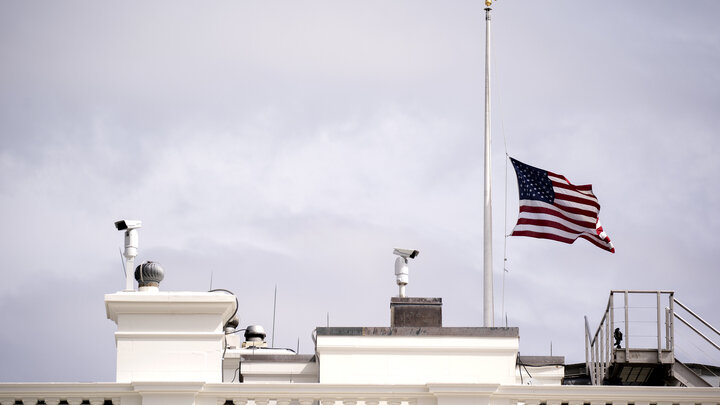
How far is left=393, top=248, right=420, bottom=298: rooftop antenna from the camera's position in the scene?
2569cm

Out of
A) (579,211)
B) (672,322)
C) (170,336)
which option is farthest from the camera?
(579,211)

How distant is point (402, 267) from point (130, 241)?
4.78 metres

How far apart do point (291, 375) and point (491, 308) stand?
13.0 feet

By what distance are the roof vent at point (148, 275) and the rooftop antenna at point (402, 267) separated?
14.0 ft

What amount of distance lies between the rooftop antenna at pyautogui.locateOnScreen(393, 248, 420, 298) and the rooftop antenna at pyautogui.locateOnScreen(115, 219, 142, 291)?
4483 mm

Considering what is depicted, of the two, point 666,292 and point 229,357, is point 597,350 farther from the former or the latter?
point 229,357

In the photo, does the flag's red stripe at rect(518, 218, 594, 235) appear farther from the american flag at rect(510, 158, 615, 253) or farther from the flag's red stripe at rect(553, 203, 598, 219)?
the flag's red stripe at rect(553, 203, 598, 219)

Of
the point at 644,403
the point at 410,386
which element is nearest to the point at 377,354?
the point at 410,386

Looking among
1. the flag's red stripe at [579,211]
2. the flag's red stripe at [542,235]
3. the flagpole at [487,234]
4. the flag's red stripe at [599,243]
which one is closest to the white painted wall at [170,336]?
the flagpole at [487,234]

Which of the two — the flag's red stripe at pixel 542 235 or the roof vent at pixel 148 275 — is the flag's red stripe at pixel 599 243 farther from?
the roof vent at pixel 148 275

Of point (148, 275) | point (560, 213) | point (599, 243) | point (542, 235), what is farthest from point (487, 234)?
point (148, 275)

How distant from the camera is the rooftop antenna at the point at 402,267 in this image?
25.7 m

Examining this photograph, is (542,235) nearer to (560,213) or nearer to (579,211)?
(560,213)

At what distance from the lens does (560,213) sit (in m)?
28.2
